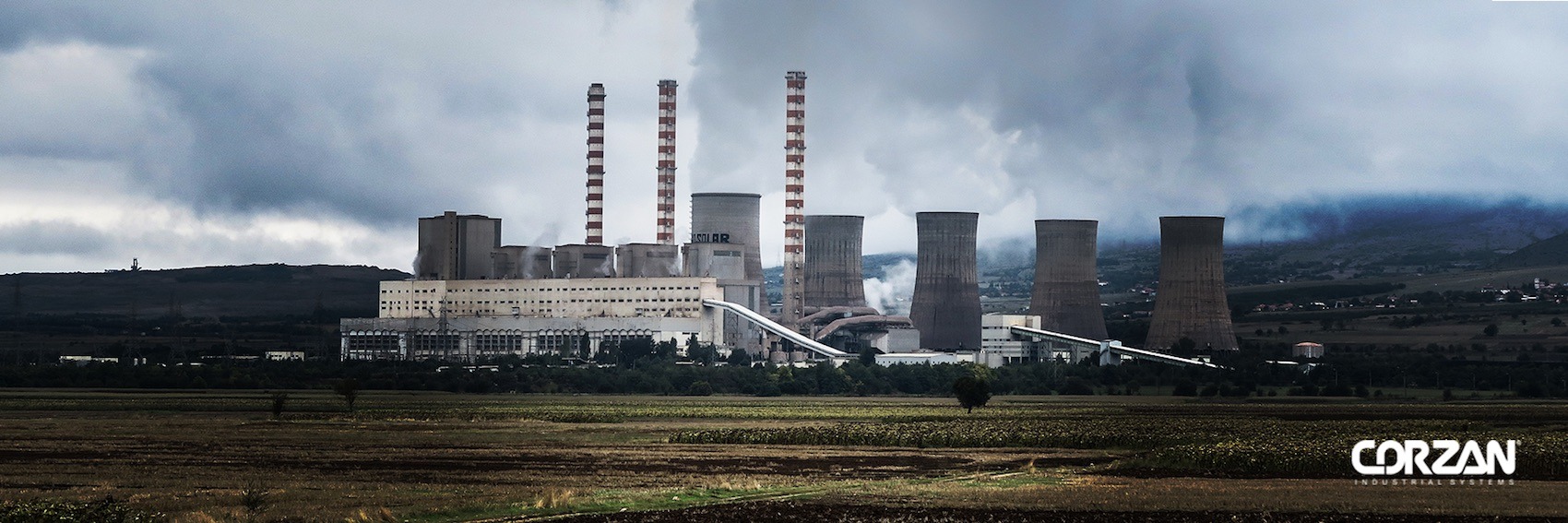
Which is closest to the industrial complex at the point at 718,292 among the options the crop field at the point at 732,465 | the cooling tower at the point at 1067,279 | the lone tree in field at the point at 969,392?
the cooling tower at the point at 1067,279

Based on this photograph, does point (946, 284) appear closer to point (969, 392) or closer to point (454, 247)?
point (454, 247)

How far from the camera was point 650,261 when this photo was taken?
→ 488 feet

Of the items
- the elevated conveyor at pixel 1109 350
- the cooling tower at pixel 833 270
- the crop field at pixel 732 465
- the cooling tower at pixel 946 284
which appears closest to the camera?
the crop field at pixel 732 465

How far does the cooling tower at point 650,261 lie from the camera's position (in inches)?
5842

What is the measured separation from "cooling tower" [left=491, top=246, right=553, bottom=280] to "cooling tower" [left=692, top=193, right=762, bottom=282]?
1323cm

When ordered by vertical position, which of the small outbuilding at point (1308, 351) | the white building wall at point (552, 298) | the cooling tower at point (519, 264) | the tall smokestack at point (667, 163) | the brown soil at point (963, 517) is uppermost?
the tall smokestack at point (667, 163)

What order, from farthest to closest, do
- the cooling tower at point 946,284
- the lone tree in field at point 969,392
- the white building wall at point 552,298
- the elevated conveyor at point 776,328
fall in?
the white building wall at point 552,298
the cooling tower at point 946,284
the elevated conveyor at point 776,328
the lone tree in field at point 969,392

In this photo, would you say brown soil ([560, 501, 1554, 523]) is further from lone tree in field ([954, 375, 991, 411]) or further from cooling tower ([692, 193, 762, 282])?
cooling tower ([692, 193, 762, 282])

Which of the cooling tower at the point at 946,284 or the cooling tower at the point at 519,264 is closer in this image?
the cooling tower at the point at 946,284

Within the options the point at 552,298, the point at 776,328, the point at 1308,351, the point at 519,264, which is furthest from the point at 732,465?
the point at 519,264

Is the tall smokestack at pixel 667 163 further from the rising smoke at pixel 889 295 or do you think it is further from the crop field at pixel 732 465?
the crop field at pixel 732 465

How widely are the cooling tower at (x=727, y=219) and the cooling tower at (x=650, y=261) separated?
272cm

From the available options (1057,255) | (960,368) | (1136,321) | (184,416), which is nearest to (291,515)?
(184,416)

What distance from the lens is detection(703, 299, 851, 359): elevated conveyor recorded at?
137 meters
